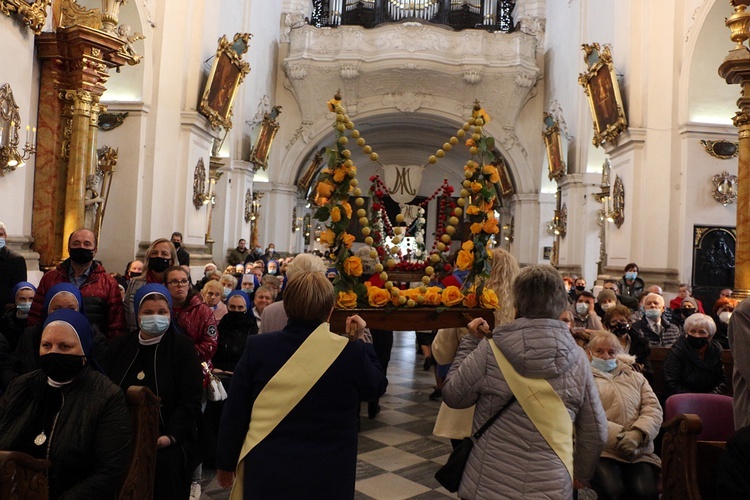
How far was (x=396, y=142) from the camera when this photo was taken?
24.7m

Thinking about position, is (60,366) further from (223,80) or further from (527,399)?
(223,80)

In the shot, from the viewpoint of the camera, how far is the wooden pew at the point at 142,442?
260cm

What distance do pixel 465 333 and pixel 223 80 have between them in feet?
26.9

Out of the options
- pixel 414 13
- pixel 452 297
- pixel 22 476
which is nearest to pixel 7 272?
pixel 22 476

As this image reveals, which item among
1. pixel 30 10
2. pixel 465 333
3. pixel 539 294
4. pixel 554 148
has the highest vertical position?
pixel 554 148

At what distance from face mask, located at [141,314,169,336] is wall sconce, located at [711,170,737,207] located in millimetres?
9093

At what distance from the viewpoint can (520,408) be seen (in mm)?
2309

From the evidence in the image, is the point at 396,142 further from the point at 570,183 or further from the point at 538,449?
the point at 538,449

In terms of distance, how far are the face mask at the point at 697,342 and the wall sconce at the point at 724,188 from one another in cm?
625

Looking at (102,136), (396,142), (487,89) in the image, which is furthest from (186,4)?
(396,142)

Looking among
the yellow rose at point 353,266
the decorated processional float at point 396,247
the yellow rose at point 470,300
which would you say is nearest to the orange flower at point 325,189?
the decorated processional float at point 396,247

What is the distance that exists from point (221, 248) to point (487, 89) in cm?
922

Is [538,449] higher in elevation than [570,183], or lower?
lower

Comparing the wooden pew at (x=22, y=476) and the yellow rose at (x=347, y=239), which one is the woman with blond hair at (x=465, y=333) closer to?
the yellow rose at (x=347, y=239)
